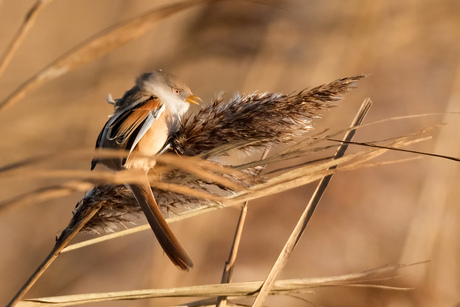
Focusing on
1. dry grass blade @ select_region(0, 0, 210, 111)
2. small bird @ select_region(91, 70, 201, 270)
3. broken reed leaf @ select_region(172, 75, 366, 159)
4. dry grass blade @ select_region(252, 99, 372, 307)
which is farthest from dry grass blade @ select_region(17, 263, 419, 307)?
dry grass blade @ select_region(0, 0, 210, 111)

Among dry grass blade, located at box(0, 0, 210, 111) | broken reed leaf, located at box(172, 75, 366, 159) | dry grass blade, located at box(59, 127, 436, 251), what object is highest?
broken reed leaf, located at box(172, 75, 366, 159)

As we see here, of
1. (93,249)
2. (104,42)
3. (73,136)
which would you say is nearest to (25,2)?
(73,136)

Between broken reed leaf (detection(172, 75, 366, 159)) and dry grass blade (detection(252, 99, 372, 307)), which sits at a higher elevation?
broken reed leaf (detection(172, 75, 366, 159))

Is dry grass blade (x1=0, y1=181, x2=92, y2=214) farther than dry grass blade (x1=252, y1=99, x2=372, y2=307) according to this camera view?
No

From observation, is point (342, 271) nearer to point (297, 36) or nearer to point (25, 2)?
point (297, 36)

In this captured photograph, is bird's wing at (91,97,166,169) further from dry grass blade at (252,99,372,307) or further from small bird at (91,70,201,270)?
dry grass blade at (252,99,372,307)

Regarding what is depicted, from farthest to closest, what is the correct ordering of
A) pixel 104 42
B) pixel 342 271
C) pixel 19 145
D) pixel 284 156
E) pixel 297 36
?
1. pixel 297 36
2. pixel 342 271
3. pixel 19 145
4. pixel 284 156
5. pixel 104 42
